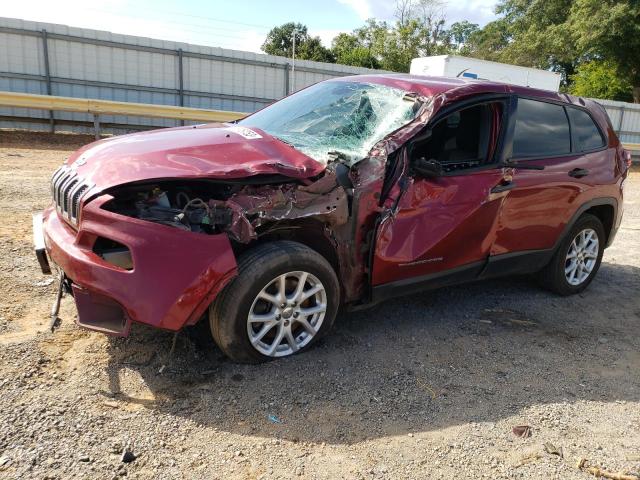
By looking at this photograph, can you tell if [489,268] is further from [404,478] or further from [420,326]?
[404,478]

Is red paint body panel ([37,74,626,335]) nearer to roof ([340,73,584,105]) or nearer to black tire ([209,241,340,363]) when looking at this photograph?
roof ([340,73,584,105])

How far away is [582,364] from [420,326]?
116 cm

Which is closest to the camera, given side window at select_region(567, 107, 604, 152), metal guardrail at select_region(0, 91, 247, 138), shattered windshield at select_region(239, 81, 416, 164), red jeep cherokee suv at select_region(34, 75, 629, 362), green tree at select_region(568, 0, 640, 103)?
red jeep cherokee suv at select_region(34, 75, 629, 362)

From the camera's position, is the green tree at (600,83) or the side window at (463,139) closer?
the side window at (463,139)

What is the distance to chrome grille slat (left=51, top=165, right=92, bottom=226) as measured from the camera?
9.99 feet

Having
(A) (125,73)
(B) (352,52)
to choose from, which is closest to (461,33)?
(B) (352,52)

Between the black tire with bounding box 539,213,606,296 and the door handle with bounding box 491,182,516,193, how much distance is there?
107cm

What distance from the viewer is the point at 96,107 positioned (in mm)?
12688

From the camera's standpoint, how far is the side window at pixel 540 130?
4.23 metres

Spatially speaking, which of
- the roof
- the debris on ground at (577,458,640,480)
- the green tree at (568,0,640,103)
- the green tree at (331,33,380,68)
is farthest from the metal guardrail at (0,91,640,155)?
the green tree at (331,33,380,68)

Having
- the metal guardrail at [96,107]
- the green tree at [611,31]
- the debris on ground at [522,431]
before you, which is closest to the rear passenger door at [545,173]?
the debris on ground at [522,431]

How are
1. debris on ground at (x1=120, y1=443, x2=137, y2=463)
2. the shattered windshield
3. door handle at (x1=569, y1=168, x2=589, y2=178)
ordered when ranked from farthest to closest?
door handle at (x1=569, y1=168, x2=589, y2=178) < the shattered windshield < debris on ground at (x1=120, y1=443, x2=137, y2=463)

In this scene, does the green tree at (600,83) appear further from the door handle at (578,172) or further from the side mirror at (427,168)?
the side mirror at (427,168)

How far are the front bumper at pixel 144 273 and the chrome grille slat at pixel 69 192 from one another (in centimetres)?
18
